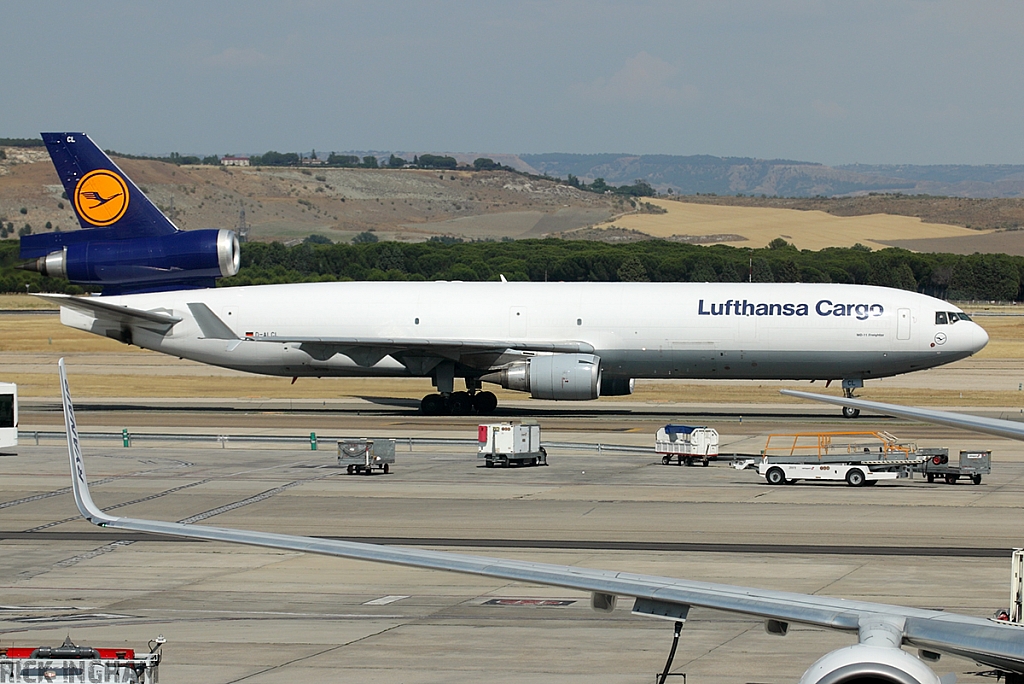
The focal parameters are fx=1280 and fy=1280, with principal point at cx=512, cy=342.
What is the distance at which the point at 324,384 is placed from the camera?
59875 mm

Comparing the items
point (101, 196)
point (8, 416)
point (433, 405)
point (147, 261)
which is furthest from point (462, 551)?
point (101, 196)

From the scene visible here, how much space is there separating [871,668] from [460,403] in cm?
4040

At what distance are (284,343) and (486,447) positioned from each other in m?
13.8

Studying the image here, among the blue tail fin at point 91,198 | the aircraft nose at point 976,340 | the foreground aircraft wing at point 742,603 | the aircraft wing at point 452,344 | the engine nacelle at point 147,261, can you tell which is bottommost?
the foreground aircraft wing at point 742,603

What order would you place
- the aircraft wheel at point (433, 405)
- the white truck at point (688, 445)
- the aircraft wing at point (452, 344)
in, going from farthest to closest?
the aircraft wheel at point (433, 405), the aircraft wing at point (452, 344), the white truck at point (688, 445)

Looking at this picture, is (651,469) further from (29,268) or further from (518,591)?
(29,268)

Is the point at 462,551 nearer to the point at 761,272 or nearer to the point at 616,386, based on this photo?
the point at 616,386

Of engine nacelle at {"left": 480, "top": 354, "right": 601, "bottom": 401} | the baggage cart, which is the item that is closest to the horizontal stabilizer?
engine nacelle at {"left": 480, "top": 354, "right": 601, "bottom": 401}

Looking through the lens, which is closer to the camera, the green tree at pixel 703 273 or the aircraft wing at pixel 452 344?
the aircraft wing at pixel 452 344

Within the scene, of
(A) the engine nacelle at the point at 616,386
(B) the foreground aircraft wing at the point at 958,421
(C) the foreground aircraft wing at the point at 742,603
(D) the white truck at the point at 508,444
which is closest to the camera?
(C) the foreground aircraft wing at the point at 742,603

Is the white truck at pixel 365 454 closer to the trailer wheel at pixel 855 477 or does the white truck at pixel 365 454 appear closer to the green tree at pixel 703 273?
the trailer wheel at pixel 855 477

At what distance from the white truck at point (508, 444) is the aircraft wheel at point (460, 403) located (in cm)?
1251

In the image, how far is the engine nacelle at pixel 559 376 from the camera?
43.2 m

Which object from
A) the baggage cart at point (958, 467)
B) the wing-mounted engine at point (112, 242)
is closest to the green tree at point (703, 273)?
the wing-mounted engine at point (112, 242)
